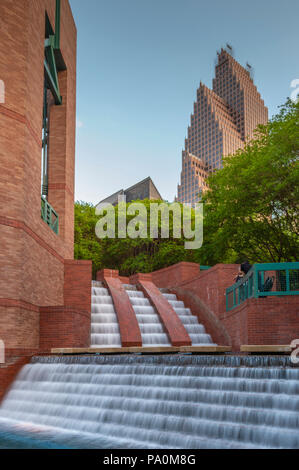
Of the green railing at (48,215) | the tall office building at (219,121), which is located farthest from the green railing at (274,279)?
the tall office building at (219,121)

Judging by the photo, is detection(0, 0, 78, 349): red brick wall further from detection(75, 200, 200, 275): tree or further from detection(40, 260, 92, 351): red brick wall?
detection(75, 200, 200, 275): tree

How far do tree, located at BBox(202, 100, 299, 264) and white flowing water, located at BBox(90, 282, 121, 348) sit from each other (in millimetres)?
7217

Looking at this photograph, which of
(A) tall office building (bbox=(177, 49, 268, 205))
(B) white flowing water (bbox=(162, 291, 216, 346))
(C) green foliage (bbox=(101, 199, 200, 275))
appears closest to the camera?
(B) white flowing water (bbox=(162, 291, 216, 346))

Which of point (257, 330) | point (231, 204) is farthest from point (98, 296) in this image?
point (257, 330)

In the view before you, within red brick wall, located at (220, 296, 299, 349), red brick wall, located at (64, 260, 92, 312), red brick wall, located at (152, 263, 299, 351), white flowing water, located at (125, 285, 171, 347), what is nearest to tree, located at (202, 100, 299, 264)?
red brick wall, located at (152, 263, 299, 351)

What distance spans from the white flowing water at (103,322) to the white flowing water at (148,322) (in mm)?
1220

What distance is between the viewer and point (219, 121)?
154m

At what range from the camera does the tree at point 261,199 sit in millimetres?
20000

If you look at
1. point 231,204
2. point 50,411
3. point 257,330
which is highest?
point 231,204

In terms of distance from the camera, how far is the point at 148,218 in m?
36.8

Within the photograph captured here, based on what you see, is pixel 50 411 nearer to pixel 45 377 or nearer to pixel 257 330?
pixel 45 377

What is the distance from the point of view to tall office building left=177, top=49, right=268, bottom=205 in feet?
478

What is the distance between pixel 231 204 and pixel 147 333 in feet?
26.9

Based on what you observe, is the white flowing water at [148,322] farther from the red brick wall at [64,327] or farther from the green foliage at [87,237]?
the green foliage at [87,237]
